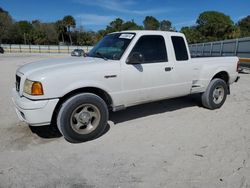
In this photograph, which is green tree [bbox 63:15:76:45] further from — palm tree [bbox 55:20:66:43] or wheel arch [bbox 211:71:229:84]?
wheel arch [bbox 211:71:229:84]

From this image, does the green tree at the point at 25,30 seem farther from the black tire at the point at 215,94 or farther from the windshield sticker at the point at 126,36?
the black tire at the point at 215,94

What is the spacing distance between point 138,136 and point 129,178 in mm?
1363

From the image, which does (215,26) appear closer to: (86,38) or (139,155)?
(86,38)

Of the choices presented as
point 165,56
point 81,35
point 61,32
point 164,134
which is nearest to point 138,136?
point 164,134

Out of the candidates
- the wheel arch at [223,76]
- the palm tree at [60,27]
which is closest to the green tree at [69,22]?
the palm tree at [60,27]

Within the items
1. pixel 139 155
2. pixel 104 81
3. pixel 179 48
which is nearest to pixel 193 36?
pixel 179 48

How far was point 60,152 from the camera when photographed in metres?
3.83

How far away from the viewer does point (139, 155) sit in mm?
3734

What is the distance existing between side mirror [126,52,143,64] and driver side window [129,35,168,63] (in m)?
0.16

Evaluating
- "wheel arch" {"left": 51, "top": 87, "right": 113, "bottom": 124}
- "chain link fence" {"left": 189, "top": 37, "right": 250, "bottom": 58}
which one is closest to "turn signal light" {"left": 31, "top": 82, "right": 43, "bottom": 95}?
"wheel arch" {"left": 51, "top": 87, "right": 113, "bottom": 124}

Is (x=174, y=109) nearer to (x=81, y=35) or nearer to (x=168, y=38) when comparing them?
(x=168, y=38)

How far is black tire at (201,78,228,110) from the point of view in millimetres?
6039

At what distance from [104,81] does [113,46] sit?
39.4 inches

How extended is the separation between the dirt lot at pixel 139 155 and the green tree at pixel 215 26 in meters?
60.6
